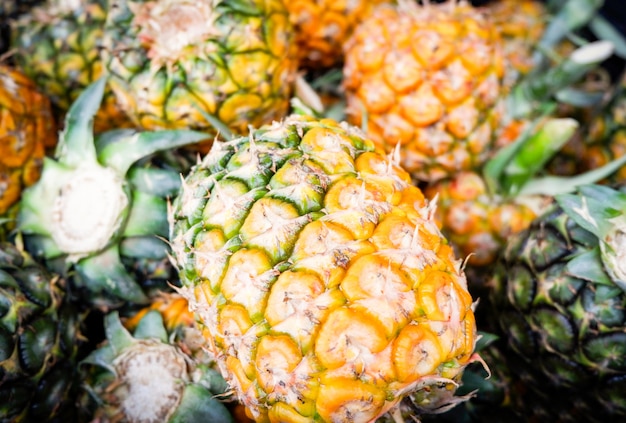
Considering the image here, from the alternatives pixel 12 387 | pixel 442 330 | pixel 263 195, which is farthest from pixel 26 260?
pixel 442 330

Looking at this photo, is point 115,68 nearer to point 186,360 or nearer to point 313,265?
point 186,360

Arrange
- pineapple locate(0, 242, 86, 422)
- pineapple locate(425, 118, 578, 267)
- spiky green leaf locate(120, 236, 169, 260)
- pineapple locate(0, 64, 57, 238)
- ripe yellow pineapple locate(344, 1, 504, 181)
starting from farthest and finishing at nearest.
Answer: pineapple locate(425, 118, 578, 267)
ripe yellow pineapple locate(344, 1, 504, 181)
pineapple locate(0, 64, 57, 238)
spiky green leaf locate(120, 236, 169, 260)
pineapple locate(0, 242, 86, 422)

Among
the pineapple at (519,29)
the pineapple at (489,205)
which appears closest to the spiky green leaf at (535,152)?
the pineapple at (489,205)

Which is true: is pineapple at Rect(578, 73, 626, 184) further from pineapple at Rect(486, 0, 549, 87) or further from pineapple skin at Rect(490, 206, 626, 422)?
pineapple skin at Rect(490, 206, 626, 422)

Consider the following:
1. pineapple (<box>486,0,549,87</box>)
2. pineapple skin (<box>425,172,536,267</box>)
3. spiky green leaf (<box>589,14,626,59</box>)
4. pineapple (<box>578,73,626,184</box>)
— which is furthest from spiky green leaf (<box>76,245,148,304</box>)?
spiky green leaf (<box>589,14,626,59</box>)

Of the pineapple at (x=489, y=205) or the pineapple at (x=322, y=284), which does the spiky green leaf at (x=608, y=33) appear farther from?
the pineapple at (x=322, y=284)
